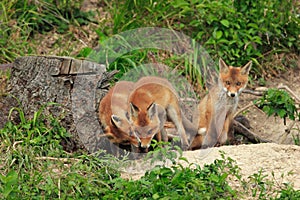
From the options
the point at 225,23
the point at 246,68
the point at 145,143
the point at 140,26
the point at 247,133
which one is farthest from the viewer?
the point at 140,26

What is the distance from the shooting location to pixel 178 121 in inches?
309

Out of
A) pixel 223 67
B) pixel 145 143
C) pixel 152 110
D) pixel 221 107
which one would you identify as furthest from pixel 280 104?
pixel 145 143

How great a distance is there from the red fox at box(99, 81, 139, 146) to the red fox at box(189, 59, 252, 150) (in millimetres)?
1285

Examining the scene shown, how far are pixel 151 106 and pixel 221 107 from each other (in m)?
1.44

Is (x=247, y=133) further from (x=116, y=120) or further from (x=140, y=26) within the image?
(x=140, y=26)

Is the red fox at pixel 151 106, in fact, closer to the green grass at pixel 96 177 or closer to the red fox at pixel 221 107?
the red fox at pixel 221 107

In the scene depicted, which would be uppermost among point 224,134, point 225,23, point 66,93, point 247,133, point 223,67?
point 225,23

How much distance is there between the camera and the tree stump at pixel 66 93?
737 cm

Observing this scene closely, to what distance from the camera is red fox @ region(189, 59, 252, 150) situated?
7.99 m

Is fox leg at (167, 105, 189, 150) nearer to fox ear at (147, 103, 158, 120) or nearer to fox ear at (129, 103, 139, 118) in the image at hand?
fox ear at (147, 103, 158, 120)

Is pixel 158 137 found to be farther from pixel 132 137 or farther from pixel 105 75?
pixel 105 75

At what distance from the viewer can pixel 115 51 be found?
9.49 metres

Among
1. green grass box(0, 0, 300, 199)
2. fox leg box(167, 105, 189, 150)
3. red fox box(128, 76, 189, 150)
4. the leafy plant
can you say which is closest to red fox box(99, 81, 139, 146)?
red fox box(128, 76, 189, 150)

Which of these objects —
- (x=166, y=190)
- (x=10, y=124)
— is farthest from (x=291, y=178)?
(x=10, y=124)
